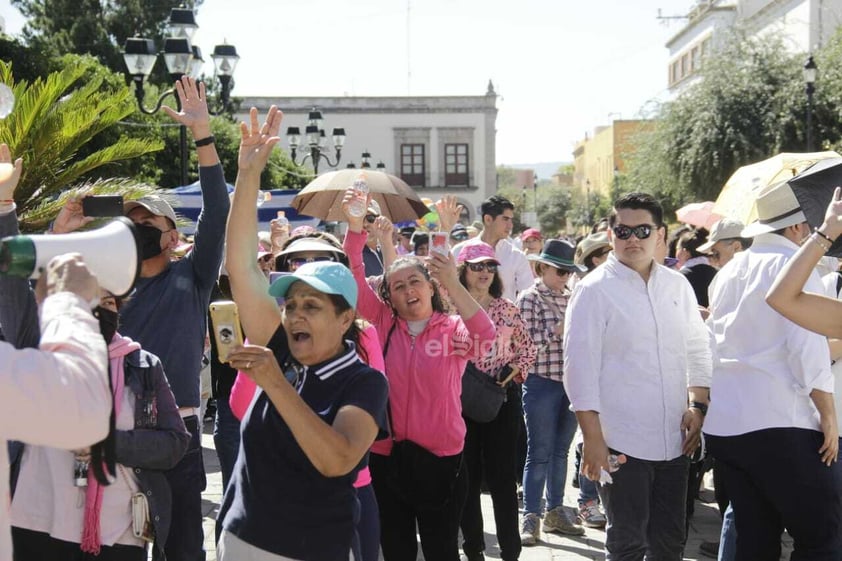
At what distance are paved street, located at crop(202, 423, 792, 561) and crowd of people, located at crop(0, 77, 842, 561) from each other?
1.63 feet

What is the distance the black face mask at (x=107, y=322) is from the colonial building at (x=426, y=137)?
6213 centimetres

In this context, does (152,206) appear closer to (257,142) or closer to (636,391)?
(257,142)

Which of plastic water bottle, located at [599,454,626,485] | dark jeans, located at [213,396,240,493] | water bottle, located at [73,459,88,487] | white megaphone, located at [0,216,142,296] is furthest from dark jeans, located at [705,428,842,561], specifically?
white megaphone, located at [0,216,142,296]

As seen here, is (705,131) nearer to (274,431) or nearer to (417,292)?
(417,292)

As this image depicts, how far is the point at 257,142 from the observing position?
3.74 meters

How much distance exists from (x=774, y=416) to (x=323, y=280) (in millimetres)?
2224

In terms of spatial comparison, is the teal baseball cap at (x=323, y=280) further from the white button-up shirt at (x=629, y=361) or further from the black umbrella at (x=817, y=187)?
the black umbrella at (x=817, y=187)

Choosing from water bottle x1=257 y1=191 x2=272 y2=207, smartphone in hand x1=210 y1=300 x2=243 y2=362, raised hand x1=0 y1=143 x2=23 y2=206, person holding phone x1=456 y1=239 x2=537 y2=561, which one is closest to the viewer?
smartphone in hand x1=210 y1=300 x2=243 y2=362

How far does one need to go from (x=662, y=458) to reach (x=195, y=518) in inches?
82.5

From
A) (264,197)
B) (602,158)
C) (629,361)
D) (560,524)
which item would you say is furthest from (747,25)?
(602,158)

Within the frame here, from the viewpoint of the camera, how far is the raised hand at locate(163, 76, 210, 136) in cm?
416

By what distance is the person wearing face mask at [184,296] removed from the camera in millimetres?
4250

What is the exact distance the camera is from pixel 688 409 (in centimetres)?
491

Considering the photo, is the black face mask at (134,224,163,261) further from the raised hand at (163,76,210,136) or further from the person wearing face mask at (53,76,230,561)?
the raised hand at (163,76,210,136)
